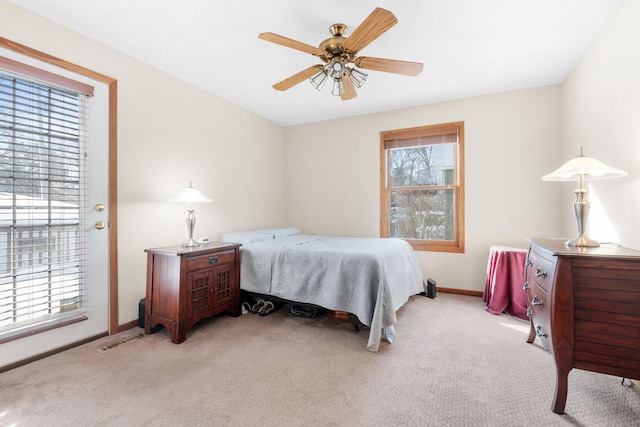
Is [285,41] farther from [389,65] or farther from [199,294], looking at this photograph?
[199,294]

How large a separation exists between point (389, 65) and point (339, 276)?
1.75m

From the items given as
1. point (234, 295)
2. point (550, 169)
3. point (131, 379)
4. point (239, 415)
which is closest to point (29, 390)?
point (131, 379)

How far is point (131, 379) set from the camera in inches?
74.0

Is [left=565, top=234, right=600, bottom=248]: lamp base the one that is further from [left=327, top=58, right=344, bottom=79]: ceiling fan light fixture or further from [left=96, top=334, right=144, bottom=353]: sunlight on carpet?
[left=96, top=334, right=144, bottom=353]: sunlight on carpet

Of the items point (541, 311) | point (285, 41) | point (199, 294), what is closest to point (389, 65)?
point (285, 41)

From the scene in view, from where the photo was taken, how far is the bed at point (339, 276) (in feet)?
7.87

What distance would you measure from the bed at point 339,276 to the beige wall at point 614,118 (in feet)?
5.37

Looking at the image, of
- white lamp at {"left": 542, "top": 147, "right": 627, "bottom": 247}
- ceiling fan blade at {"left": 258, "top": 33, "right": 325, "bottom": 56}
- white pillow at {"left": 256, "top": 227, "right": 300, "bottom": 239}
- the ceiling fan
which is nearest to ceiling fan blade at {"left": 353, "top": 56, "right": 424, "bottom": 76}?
the ceiling fan

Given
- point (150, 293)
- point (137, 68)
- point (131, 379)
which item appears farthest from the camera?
point (137, 68)

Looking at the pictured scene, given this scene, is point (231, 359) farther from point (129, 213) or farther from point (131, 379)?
point (129, 213)

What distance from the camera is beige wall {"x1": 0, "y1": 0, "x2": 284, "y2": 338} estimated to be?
2393mm

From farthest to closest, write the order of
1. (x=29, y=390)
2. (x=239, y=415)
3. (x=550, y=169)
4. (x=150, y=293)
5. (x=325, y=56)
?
(x=550, y=169) < (x=150, y=293) < (x=325, y=56) < (x=29, y=390) < (x=239, y=415)

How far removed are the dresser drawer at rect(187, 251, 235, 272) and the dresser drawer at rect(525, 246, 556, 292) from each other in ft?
8.37

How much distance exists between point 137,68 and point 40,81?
0.83 m
